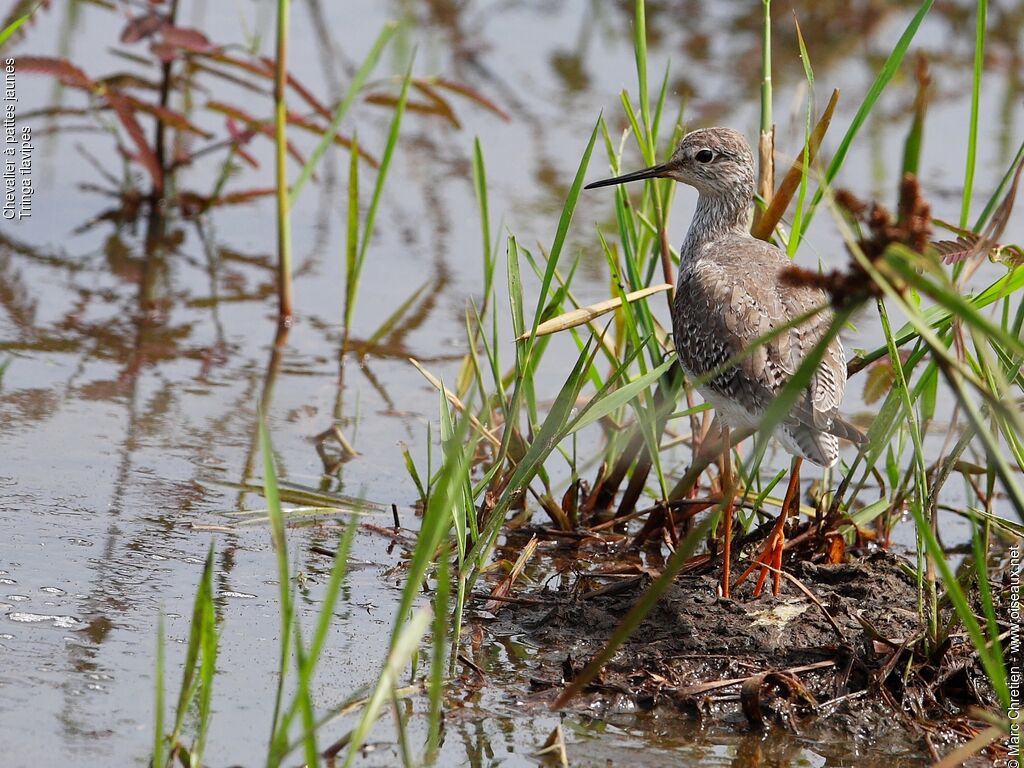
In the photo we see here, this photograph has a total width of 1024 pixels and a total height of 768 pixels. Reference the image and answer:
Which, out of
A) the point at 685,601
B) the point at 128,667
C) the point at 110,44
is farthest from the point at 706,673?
the point at 110,44

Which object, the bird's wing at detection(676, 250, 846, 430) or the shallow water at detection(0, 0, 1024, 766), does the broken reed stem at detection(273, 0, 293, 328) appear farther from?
the bird's wing at detection(676, 250, 846, 430)

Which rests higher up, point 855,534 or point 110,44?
point 110,44

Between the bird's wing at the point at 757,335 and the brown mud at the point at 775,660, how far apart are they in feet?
2.10

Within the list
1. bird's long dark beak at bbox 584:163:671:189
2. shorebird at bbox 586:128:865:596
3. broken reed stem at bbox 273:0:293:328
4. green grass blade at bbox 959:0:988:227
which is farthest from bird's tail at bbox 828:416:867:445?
broken reed stem at bbox 273:0:293:328

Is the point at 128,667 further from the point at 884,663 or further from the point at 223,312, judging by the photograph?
the point at 223,312

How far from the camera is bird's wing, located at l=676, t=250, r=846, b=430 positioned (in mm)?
4816

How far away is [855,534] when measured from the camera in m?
5.25

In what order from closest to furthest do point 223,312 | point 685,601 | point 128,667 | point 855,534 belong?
point 128,667
point 685,601
point 855,534
point 223,312

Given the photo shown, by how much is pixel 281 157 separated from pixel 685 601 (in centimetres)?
314

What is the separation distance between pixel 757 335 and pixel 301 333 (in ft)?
9.50

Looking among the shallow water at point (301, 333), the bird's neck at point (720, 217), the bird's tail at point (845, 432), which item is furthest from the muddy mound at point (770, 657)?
the bird's neck at point (720, 217)

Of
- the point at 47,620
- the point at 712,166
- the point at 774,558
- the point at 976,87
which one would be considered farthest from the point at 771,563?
the point at 47,620

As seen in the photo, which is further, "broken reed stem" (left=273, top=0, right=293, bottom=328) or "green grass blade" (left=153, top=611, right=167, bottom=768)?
"broken reed stem" (left=273, top=0, right=293, bottom=328)

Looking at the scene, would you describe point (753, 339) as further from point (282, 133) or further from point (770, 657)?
point (282, 133)
